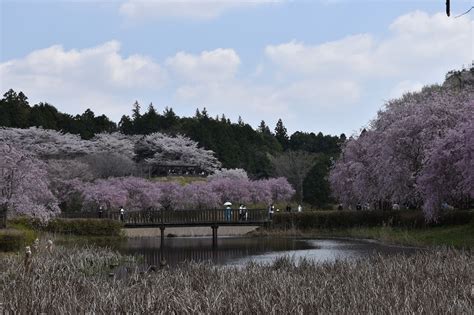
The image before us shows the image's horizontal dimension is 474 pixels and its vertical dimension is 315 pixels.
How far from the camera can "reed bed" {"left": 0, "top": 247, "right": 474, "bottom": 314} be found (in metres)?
8.23

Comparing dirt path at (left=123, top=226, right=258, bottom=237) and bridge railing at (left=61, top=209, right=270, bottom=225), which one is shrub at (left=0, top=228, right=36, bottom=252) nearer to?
bridge railing at (left=61, top=209, right=270, bottom=225)

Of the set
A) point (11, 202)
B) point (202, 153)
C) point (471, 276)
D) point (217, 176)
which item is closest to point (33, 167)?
point (11, 202)

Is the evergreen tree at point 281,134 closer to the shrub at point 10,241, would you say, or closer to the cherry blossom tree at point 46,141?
the cherry blossom tree at point 46,141

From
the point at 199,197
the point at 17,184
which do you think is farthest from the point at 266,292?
the point at 199,197

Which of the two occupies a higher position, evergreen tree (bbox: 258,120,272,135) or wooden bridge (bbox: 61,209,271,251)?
evergreen tree (bbox: 258,120,272,135)

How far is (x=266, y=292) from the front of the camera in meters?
9.58

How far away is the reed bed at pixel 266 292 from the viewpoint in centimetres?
823

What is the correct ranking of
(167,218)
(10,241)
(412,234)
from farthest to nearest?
(167,218) → (412,234) → (10,241)

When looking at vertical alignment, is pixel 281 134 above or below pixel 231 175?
above

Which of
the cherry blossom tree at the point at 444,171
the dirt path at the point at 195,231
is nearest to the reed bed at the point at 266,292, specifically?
the cherry blossom tree at the point at 444,171

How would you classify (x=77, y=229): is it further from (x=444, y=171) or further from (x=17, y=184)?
(x=444, y=171)

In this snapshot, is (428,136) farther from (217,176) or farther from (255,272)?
(217,176)

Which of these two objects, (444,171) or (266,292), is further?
(444,171)

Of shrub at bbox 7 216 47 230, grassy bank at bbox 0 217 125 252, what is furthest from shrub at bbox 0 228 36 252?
shrub at bbox 7 216 47 230
